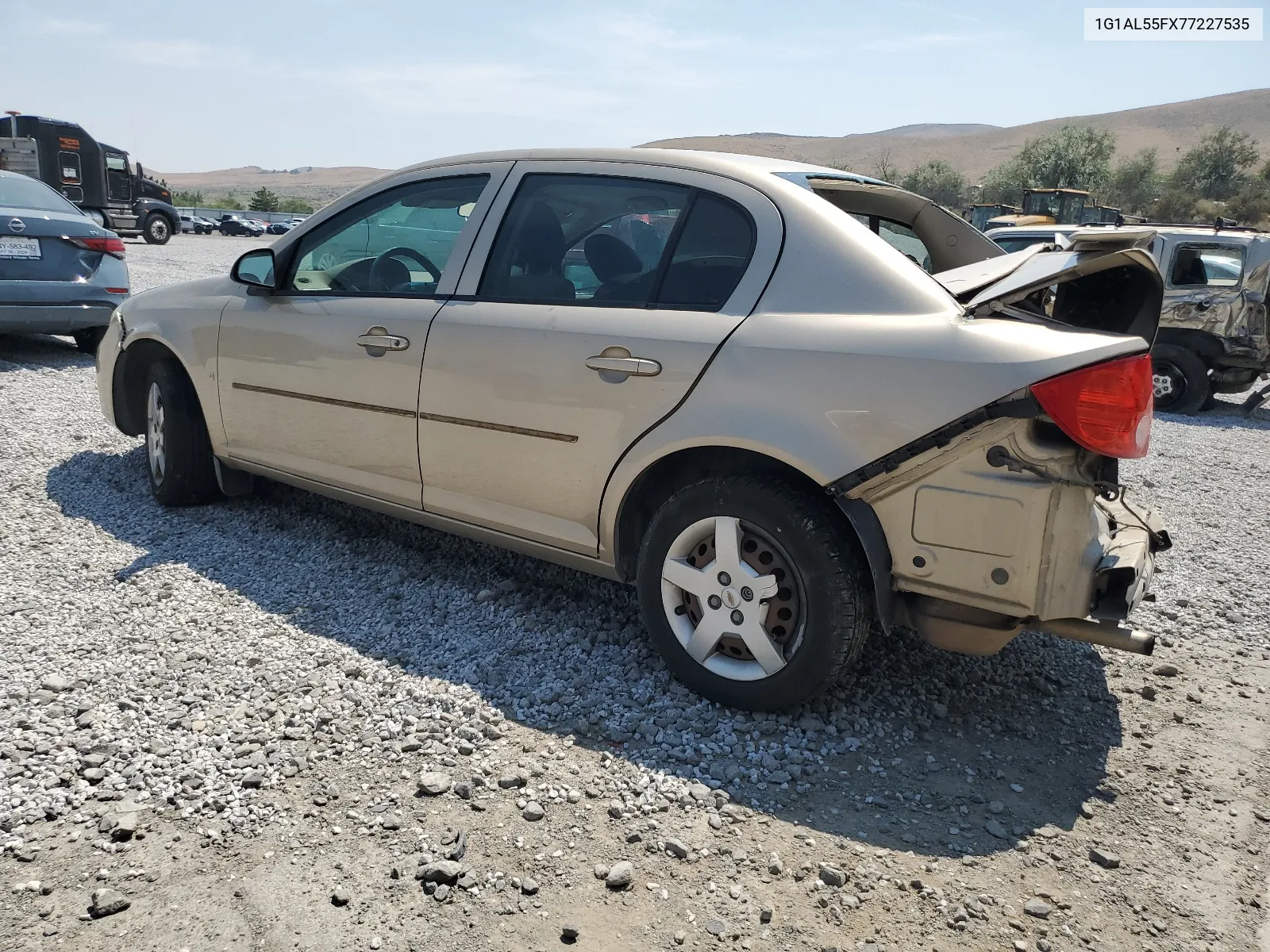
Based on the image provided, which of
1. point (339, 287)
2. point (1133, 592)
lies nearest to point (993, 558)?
point (1133, 592)

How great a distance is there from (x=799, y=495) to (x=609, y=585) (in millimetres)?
1540

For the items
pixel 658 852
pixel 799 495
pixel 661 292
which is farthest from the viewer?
pixel 661 292

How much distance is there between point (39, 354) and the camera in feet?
31.3

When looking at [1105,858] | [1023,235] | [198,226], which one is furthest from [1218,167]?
[1105,858]

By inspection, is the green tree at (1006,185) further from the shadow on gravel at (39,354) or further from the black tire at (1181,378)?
the shadow on gravel at (39,354)

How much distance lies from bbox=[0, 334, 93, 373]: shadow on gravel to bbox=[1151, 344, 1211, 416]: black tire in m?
10.8

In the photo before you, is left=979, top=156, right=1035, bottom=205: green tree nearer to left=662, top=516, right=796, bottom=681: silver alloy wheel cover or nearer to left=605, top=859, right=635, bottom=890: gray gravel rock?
left=662, top=516, right=796, bottom=681: silver alloy wheel cover

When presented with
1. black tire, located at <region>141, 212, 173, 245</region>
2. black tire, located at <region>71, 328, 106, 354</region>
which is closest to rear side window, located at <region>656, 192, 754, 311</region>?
black tire, located at <region>71, 328, 106, 354</region>

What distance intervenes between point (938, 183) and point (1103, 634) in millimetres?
64397

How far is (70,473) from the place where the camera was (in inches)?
226

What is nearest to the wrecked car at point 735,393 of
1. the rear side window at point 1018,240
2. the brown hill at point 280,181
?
the rear side window at point 1018,240

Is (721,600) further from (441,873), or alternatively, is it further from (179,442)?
(179,442)

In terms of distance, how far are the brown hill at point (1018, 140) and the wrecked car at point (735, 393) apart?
91956mm

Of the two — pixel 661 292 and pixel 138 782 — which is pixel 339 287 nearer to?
pixel 661 292
